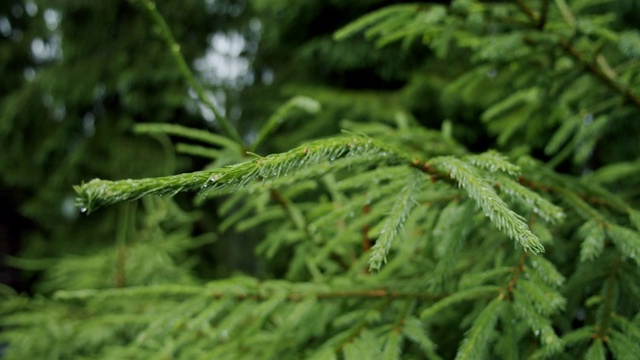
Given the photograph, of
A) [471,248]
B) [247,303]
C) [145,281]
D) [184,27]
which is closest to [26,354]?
[145,281]

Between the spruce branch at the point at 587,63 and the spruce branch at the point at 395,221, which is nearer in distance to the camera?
the spruce branch at the point at 395,221

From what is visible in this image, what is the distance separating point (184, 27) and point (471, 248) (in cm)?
435

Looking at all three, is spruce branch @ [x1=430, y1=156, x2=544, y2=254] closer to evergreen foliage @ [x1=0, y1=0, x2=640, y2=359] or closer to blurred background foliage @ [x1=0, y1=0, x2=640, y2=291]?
evergreen foliage @ [x1=0, y1=0, x2=640, y2=359]

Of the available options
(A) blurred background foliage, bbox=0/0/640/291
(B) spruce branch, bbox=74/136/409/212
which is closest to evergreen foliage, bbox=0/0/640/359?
(B) spruce branch, bbox=74/136/409/212

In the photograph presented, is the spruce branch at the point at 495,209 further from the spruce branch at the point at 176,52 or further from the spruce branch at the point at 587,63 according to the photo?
the spruce branch at the point at 587,63

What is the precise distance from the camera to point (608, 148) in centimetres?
299

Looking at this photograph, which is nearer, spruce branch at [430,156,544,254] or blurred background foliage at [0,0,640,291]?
spruce branch at [430,156,544,254]

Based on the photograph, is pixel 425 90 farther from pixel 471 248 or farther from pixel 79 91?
pixel 79 91

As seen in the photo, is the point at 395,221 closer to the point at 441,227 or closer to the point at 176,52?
the point at 441,227

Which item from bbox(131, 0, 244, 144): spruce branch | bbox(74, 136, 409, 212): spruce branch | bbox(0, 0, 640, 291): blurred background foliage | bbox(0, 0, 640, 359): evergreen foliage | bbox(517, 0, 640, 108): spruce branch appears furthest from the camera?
bbox(0, 0, 640, 291): blurred background foliage

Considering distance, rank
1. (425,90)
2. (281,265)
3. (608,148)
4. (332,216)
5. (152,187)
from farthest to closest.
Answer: (281,265), (425,90), (608,148), (332,216), (152,187)

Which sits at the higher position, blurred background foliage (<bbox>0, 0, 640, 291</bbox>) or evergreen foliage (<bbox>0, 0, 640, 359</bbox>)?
blurred background foliage (<bbox>0, 0, 640, 291</bbox>)

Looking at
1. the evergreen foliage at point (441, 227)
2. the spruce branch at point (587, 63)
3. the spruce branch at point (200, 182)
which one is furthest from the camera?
the spruce branch at point (587, 63)

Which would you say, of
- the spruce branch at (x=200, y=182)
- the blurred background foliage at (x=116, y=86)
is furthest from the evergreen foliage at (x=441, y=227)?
the blurred background foliage at (x=116, y=86)
